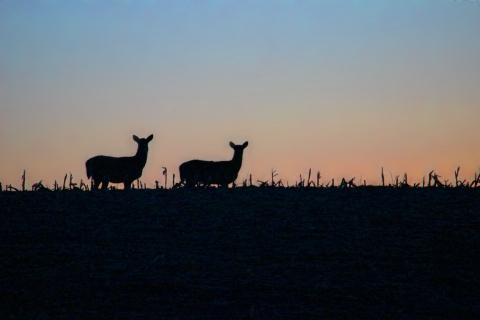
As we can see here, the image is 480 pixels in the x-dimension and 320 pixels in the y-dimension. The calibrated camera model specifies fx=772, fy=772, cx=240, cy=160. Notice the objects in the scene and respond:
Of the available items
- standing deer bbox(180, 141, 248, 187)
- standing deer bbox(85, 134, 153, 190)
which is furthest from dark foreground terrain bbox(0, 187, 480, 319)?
standing deer bbox(180, 141, 248, 187)

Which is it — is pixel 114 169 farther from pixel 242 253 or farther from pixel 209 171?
pixel 242 253

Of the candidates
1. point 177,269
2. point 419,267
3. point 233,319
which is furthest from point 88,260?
point 419,267

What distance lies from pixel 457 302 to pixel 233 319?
273 centimetres

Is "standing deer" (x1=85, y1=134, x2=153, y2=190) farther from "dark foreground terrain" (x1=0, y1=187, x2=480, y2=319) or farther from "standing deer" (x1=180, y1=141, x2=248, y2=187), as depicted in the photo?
"dark foreground terrain" (x1=0, y1=187, x2=480, y2=319)

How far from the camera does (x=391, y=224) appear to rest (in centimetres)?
1225

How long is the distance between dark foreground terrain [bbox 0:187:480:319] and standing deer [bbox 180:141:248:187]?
25.2 feet

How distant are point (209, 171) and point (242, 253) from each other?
1180cm

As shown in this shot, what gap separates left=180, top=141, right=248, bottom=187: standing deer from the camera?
2239 cm

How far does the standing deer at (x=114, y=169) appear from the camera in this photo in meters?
22.2

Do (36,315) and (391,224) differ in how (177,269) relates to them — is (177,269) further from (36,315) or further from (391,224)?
(391,224)

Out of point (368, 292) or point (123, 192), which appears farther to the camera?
point (123, 192)

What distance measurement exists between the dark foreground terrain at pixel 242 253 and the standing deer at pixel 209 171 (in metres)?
7.67

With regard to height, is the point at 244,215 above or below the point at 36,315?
above

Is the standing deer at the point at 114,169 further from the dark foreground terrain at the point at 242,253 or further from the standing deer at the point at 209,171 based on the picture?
the dark foreground terrain at the point at 242,253
